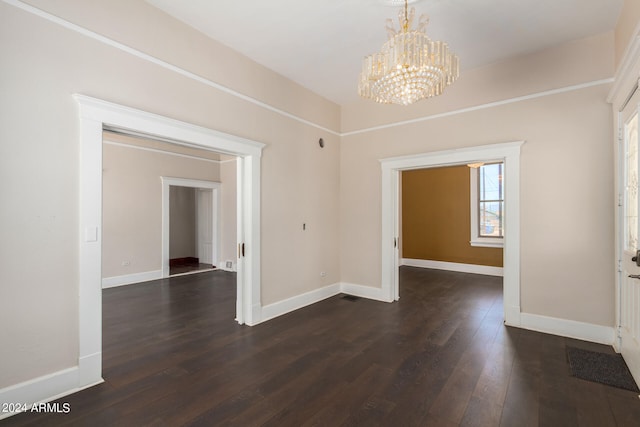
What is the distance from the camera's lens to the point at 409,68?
2283 millimetres

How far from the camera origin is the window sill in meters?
6.56

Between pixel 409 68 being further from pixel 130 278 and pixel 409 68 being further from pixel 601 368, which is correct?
pixel 130 278

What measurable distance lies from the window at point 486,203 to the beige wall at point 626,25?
4.16 meters

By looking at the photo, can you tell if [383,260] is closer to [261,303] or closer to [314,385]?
[261,303]

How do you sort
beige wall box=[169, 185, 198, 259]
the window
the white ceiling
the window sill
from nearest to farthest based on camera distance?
the white ceiling, the window sill, the window, beige wall box=[169, 185, 198, 259]

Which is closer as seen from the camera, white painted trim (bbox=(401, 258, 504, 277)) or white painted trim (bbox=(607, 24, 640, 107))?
white painted trim (bbox=(607, 24, 640, 107))

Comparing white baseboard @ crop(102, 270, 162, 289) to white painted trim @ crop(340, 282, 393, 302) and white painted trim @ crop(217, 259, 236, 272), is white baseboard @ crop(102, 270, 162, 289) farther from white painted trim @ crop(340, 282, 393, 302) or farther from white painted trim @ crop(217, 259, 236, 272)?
white painted trim @ crop(340, 282, 393, 302)

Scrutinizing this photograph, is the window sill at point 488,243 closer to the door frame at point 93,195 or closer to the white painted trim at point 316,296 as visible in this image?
the white painted trim at point 316,296

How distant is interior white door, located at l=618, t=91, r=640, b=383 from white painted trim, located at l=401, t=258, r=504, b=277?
381cm

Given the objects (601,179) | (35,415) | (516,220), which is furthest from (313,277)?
(601,179)

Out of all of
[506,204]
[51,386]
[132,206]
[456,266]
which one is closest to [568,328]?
[506,204]

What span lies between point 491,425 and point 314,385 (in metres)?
1.25

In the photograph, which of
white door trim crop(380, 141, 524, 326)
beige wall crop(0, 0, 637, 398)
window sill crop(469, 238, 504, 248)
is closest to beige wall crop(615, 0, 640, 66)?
beige wall crop(0, 0, 637, 398)

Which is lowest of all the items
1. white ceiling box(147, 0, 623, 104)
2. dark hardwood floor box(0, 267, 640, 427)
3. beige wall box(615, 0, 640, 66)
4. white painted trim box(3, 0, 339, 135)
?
dark hardwood floor box(0, 267, 640, 427)
